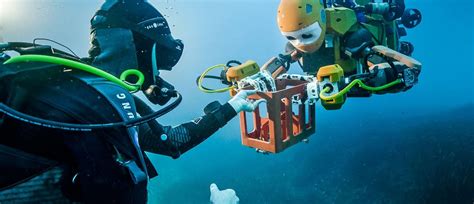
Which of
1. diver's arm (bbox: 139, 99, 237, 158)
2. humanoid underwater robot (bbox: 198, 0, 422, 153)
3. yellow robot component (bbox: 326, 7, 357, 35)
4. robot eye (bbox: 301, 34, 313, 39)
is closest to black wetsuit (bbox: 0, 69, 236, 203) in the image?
diver's arm (bbox: 139, 99, 237, 158)

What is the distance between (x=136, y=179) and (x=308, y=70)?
4.00 meters

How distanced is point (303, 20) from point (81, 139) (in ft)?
10.7

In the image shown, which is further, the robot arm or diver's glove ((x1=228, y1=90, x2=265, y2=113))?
the robot arm

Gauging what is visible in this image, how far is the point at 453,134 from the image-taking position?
963 centimetres

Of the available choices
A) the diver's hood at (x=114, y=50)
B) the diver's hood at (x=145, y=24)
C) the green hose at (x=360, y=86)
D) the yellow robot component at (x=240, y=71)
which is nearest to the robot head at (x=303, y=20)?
the yellow robot component at (x=240, y=71)

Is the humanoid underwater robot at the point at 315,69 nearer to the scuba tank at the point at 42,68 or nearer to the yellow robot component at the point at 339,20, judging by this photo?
the yellow robot component at the point at 339,20

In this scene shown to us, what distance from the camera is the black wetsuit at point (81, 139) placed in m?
1.14

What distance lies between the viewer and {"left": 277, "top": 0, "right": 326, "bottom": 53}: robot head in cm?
394

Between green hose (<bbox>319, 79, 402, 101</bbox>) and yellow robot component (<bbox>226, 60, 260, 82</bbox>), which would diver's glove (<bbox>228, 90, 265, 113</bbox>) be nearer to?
green hose (<bbox>319, 79, 402, 101</bbox>)

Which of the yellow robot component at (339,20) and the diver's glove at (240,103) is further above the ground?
the yellow robot component at (339,20)

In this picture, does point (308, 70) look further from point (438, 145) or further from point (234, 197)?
point (438, 145)

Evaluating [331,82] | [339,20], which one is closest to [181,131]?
[331,82]

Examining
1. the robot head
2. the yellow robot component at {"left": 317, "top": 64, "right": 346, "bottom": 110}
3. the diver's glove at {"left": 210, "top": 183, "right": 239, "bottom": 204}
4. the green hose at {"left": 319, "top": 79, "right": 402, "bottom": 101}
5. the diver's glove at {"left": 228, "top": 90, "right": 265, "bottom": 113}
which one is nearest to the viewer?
the diver's glove at {"left": 228, "top": 90, "right": 265, "bottom": 113}

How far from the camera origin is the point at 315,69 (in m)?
4.78
